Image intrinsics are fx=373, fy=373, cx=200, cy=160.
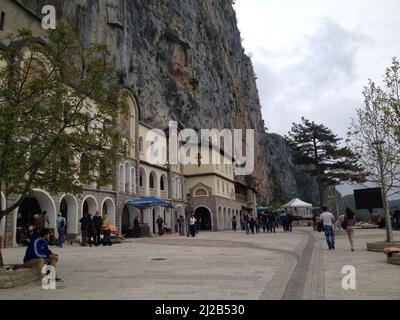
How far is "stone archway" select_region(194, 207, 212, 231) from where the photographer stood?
4553 cm

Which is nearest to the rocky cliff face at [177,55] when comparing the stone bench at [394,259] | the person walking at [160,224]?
the person walking at [160,224]

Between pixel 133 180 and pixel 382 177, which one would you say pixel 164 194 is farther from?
pixel 382 177

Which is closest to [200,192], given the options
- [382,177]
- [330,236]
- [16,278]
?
[330,236]

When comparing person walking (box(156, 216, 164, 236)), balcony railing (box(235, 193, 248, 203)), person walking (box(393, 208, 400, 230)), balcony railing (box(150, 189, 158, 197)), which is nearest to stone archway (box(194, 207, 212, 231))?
balcony railing (box(150, 189, 158, 197))

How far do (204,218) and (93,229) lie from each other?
88.6 feet

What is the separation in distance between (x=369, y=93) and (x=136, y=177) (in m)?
22.6

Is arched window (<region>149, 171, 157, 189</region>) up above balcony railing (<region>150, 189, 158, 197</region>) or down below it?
above

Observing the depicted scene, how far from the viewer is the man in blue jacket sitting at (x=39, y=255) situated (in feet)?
28.3

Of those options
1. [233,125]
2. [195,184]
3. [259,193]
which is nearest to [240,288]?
[195,184]

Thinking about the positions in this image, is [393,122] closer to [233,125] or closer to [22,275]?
[22,275]

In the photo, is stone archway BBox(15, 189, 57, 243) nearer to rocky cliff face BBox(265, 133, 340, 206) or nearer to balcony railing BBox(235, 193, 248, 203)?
balcony railing BBox(235, 193, 248, 203)

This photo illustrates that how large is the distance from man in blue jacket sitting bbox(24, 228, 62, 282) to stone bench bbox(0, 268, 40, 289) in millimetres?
264

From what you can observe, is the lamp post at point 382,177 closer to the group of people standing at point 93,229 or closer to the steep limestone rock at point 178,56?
the group of people standing at point 93,229

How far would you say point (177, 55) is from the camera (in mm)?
53438
